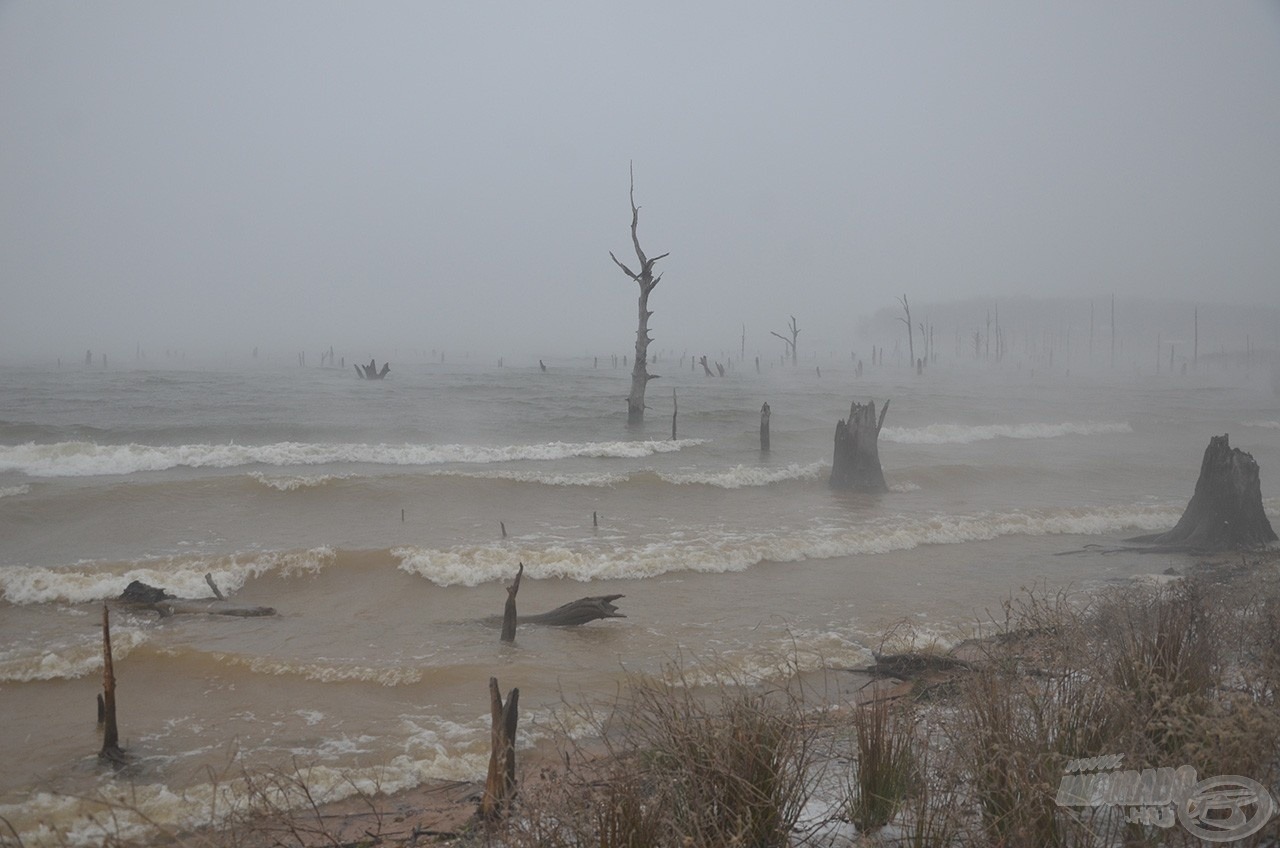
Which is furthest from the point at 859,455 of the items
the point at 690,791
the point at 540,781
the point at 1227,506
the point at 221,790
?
the point at 690,791

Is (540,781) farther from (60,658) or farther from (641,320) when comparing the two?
(641,320)

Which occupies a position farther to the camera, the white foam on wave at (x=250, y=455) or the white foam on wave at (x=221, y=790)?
the white foam on wave at (x=250, y=455)

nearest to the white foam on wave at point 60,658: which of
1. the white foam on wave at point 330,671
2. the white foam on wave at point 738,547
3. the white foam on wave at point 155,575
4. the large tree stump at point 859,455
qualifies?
the white foam on wave at point 330,671

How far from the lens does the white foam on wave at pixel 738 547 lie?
11383 mm

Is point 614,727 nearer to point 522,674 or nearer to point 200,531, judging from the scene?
point 522,674

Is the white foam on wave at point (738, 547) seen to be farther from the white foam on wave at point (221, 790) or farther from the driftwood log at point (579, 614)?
the white foam on wave at point (221, 790)

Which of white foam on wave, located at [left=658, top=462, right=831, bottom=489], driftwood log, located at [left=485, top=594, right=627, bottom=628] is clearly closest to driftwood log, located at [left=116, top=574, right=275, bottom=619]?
driftwood log, located at [left=485, top=594, right=627, bottom=628]

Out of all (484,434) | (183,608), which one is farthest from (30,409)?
(183,608)

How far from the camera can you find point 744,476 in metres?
20.0

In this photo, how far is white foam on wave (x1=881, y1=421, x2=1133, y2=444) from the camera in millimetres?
31312

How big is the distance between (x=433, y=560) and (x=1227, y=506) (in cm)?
1252

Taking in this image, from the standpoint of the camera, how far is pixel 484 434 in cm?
2908

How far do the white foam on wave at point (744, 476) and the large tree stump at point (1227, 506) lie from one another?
952 centimetres

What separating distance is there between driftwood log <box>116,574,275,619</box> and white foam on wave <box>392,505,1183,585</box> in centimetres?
248
